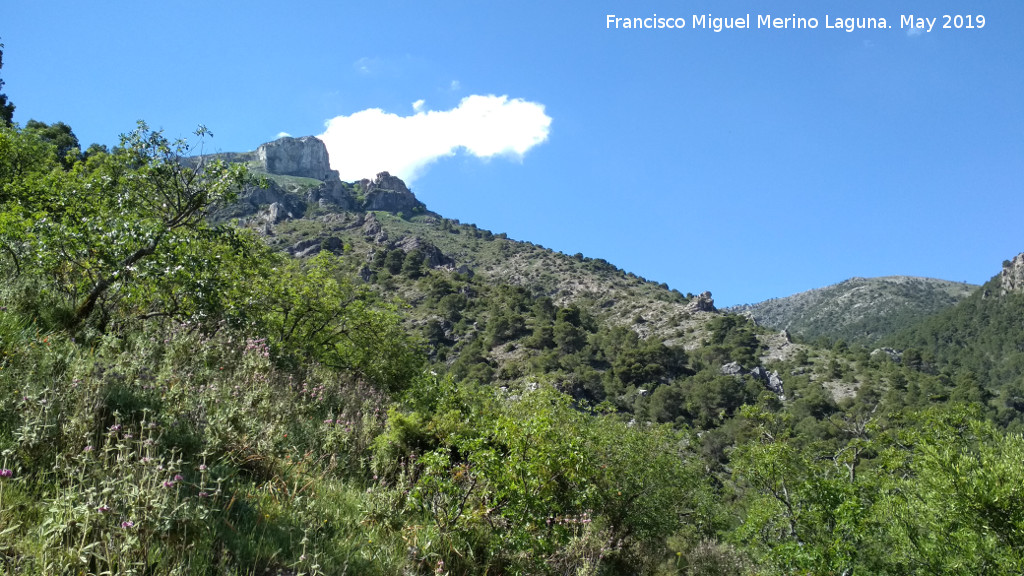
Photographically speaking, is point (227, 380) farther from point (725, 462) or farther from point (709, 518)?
point (725, 462)

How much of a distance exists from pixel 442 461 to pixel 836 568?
8374mm

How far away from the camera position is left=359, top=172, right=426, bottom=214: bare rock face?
6870 inches

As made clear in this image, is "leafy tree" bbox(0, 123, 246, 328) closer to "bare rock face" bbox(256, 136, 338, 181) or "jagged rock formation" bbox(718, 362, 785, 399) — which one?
"jagged rock formation" bbox(718, 362, 785, 399)

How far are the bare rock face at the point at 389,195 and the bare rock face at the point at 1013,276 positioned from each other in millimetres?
167541

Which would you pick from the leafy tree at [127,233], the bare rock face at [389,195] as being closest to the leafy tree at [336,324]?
the leafy tree at [127,233]

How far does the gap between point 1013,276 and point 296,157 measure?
728 ft

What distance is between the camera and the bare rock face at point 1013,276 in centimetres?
12796

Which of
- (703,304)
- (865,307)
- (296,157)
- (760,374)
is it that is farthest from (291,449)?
(296,157)

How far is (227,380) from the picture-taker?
245 inches

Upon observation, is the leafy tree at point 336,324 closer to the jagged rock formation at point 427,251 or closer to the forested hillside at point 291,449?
the forested hillside at point 291,449

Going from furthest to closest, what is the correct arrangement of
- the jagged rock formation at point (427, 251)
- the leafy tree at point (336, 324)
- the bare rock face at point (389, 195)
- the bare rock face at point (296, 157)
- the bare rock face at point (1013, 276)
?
the bare rock face at point (296, 157)
the bare rock face at point (389, 195)
the bare rock face at point (1013, 276)
the jagged rock formation at point (427, 251)
the leafy tree at point (336, 324)

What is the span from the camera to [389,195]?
17688cm

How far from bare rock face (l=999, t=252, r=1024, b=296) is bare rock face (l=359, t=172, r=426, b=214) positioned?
550 feet

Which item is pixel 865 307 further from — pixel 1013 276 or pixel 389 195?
pixel 389 195
